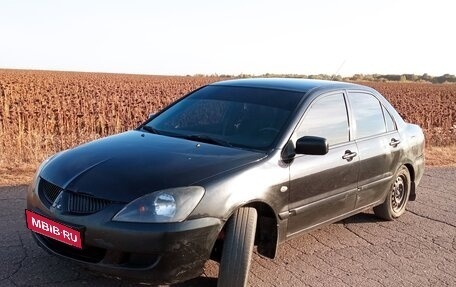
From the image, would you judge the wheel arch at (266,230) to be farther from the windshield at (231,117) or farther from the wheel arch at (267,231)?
the windshield at (231,117)

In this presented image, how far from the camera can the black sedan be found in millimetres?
3154

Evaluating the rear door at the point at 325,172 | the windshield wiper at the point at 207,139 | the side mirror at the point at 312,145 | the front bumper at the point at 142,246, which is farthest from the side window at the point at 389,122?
the front bumper at the point at 142,246

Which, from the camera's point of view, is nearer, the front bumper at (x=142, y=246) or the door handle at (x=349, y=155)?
the front bumper at (x=142, y=246)

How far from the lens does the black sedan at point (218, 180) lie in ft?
10.3

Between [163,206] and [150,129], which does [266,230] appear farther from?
[150,129]

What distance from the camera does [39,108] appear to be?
40.7 feet

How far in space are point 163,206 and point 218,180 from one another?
436 millimetres

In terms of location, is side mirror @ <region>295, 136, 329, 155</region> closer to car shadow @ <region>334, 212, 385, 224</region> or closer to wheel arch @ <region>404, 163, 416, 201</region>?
car shadow @ <region>334, 212, 385, 224</region>

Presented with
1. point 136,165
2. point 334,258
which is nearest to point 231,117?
point 136,165

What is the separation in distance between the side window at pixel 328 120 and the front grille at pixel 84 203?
5.85 ft

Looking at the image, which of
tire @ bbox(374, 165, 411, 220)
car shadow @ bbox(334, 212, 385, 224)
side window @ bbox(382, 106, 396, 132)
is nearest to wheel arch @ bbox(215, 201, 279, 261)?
car shadow @ bbox(334, 212, 385, 224)

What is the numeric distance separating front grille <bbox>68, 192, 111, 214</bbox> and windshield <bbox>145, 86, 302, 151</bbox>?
4.02ft

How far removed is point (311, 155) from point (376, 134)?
1462mm

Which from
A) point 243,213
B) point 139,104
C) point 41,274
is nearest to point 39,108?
point 139,104
